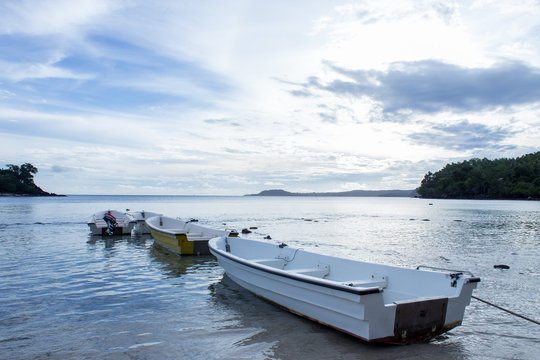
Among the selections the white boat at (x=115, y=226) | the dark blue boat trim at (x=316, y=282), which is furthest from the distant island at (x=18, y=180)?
the dark blue boat trim at (x=316, y=282)

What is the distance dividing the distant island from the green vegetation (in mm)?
182946

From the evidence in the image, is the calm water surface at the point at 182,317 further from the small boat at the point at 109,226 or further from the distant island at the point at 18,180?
the distant island at the point at 18,180

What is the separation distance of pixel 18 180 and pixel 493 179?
190 m

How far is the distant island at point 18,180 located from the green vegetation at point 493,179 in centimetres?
18295

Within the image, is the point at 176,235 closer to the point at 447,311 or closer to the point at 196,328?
the point at 196,328

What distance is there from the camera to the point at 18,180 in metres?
151

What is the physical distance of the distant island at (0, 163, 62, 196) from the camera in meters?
145

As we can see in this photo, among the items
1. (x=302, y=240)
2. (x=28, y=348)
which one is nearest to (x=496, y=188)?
(x=302, y=240)

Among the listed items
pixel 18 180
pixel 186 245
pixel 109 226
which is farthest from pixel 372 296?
pixel 18 180

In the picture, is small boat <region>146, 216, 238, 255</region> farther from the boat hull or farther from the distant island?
the distant island

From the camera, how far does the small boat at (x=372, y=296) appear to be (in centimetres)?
564

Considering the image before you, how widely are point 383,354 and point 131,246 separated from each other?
53.8 ft

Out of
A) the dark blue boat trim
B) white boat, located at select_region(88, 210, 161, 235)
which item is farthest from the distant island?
the dark blue boat trim

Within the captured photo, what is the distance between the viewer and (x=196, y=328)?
7.19 metres
